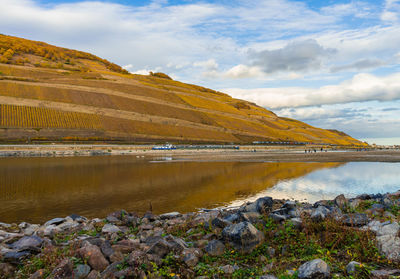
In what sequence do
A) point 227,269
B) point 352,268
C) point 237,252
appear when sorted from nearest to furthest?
point 352,268 < point 227,269 < point 237,252

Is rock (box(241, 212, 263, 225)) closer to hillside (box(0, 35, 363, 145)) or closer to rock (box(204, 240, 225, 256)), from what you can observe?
rock (box(204, 240, 225, 256))

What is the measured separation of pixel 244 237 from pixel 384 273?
129 inches

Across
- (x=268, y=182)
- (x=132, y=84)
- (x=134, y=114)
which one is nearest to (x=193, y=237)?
(x=268, y=182)

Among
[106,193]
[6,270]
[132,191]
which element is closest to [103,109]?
[132,191]

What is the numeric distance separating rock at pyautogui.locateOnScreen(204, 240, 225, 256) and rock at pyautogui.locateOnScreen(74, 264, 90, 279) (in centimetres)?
310

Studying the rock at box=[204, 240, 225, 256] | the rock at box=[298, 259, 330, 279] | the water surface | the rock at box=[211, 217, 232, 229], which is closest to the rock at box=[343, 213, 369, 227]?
the rock at box=[298, 259, 330, 279]

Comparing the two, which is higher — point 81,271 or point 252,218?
point 252,218

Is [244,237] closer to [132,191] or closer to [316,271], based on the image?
[316,271]

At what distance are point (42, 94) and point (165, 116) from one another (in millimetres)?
45343

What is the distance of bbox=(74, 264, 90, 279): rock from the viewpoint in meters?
6.72

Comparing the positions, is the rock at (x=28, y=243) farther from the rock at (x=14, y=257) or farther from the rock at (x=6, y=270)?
the rock at (x=6, y=270)

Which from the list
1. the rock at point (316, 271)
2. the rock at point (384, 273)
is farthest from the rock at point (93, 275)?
the rock at point (384, 273)

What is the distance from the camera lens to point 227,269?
721 cm

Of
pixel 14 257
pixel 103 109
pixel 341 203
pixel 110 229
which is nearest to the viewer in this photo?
pixel 14 257
